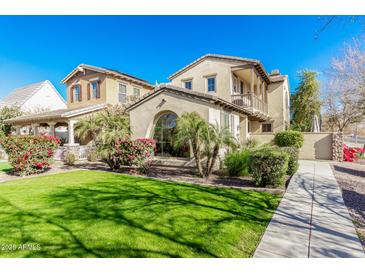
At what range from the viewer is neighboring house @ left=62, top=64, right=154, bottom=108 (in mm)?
20109

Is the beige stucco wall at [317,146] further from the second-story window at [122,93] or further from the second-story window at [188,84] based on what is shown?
the second-story window at [122,93]

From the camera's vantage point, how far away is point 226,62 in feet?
61.1

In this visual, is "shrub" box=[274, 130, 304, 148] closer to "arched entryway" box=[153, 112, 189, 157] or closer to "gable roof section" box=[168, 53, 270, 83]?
"gable roof section" box=[168, 53, 270, 83]

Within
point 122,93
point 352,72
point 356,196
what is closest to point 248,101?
point 352,72

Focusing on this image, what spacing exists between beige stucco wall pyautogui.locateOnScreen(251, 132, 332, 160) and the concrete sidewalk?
11.5 metres

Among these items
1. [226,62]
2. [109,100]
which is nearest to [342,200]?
[226,62]

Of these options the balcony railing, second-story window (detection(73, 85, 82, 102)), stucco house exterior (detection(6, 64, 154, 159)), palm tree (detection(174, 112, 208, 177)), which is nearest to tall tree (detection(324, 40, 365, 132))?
the balcony railing

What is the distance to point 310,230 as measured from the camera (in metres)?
4.30

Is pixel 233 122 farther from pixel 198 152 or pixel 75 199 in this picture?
pixel 75 199

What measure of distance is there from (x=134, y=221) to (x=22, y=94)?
116ft

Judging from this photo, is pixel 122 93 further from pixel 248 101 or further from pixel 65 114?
pixel 248 101

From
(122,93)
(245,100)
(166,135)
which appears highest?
(122,93)
